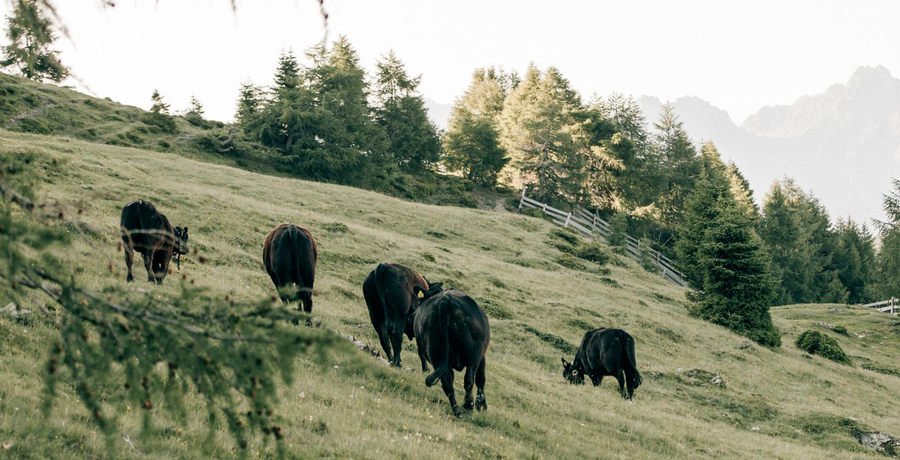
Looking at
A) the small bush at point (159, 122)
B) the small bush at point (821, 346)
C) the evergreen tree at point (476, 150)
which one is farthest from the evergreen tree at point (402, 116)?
the small bush at point (821, 346)

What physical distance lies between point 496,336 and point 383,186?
40.0m

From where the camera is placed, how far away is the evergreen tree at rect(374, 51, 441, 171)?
68.0 meters

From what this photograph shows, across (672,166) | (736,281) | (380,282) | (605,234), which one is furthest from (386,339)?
(672,166)

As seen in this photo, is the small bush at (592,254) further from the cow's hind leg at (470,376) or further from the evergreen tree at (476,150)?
the cow's hind leg at (470,376)

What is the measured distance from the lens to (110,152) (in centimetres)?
3594

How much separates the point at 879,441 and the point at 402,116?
5836 cm

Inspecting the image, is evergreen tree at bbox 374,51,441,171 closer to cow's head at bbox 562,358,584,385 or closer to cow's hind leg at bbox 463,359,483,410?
cow's head at bbox 562,358,584,385

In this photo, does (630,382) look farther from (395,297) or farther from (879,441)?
(395,297)

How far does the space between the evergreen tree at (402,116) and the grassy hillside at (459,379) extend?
2503cm

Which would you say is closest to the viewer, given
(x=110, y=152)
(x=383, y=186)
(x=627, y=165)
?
(x=110, y=152)

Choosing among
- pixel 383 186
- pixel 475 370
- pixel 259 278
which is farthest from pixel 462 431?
pixel 383 186

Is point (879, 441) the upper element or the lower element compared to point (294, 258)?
lower

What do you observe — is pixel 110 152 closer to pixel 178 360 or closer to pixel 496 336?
pixel 496 336

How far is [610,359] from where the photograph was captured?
15820 mm
